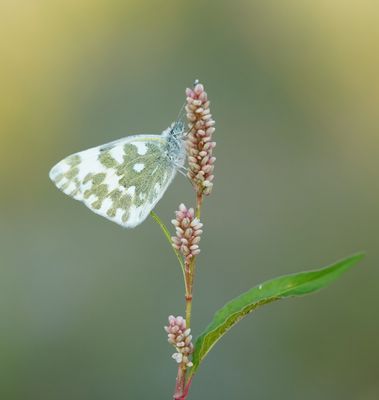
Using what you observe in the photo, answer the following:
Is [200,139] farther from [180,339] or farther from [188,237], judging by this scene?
[180,339]

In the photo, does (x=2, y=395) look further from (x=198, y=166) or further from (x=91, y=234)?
(x=198, y=166)

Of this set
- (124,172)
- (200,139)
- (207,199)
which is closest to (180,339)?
(200,139)

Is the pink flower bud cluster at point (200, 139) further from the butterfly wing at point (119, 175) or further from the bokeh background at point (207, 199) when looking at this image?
the bokeh background at point (207, 199)

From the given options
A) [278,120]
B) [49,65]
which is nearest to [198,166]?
[278,120]

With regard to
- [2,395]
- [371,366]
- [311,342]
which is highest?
[2,395]

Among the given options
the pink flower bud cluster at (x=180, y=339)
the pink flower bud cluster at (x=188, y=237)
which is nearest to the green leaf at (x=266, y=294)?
the pink flower bud cluster at (x=180, y=339)
